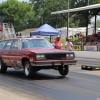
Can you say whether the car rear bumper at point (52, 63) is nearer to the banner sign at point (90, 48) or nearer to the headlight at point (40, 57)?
the headlight at point (40, 57)

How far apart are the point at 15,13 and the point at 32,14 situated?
675 cm

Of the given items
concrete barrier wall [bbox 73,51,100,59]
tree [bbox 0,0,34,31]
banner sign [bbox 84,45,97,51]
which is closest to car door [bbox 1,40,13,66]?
concrete barrier wall [bbox 73,51,100,59]

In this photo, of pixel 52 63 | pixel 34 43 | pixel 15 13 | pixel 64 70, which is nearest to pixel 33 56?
pixel 52 63

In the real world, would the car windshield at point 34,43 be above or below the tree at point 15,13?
below

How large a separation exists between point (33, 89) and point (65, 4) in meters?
90.4

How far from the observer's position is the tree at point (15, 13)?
113m

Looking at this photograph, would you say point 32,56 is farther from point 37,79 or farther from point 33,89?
point 33,89

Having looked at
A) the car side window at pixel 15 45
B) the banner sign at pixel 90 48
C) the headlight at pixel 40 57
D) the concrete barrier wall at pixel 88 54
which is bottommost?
the concrete barrier wall at pixel 88 54

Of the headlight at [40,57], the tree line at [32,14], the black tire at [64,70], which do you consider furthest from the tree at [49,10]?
the headlight at [40,57]

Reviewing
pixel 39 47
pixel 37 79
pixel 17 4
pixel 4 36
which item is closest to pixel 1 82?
pixel 37 79

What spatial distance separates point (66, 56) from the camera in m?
11.9

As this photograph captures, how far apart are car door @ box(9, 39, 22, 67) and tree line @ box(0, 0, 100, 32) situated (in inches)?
3343

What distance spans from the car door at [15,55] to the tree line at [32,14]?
84.9m

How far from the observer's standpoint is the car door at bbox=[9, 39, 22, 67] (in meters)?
12.6
